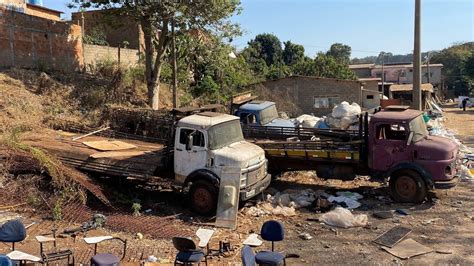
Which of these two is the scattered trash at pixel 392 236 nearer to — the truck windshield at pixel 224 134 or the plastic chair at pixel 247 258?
the plastic chair at pixel 247 258

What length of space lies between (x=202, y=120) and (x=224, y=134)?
59 cm

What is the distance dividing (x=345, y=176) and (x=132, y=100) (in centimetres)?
1182

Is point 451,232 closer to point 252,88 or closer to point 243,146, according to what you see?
point 243,146

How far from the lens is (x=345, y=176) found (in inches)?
430

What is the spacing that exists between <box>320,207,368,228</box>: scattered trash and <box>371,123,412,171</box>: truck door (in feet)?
5.98

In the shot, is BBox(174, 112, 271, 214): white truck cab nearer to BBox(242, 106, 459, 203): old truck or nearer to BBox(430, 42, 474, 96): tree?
BBox(242, 106, 459, 203): old truck

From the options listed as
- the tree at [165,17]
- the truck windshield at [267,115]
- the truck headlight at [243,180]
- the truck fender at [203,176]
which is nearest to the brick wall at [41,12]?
the tree at [165,17]

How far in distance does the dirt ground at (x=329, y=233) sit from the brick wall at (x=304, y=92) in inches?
614

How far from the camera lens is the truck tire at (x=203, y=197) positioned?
9445 mm

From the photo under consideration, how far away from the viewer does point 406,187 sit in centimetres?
1009

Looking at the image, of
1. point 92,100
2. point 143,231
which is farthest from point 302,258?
point 92,100

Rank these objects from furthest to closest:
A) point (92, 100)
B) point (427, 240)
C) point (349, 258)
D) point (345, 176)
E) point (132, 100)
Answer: point (132, 100)
point (92, 100)
point (345, 176)
point (427, 240)
point (349, 258)

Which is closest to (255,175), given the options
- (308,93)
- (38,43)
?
(38,43)

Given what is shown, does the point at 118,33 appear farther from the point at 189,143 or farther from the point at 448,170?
the point at 448,170
